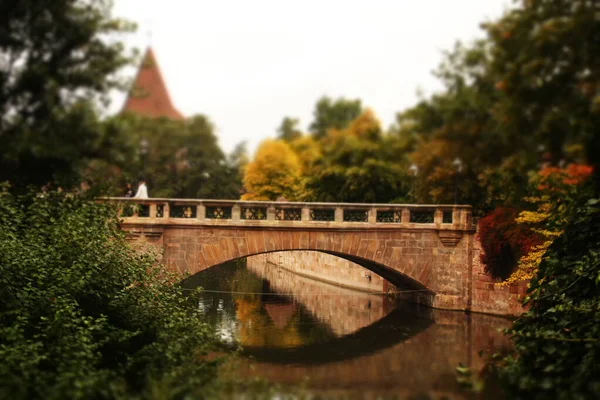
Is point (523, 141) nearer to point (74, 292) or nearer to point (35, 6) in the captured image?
point (35, 6)

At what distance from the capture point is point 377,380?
1069 cm

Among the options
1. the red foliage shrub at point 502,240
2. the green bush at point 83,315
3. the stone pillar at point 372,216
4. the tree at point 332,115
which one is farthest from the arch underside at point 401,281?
the tree at point 332,115

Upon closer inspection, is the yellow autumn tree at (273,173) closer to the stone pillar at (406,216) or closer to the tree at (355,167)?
the tree at (355,167)

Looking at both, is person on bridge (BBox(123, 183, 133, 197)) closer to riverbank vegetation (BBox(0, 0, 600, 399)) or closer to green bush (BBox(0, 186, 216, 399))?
green bush (BBox(0, 186, 216, 399))

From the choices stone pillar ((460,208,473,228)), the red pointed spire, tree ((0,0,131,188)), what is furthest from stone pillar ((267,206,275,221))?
tree ((0,0,131,188))

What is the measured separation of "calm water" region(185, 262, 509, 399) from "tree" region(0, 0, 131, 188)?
4085mm

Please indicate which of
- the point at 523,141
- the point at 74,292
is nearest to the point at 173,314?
the point at 74,292

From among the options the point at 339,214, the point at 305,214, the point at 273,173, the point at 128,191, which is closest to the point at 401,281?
the point at 339,214

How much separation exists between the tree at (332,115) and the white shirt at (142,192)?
15.5 feet

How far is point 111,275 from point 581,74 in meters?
7.52

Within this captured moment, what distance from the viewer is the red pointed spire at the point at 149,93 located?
897cm

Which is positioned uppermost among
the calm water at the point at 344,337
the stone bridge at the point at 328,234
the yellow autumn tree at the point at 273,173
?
the yellow autumn tree at the point at 273,173

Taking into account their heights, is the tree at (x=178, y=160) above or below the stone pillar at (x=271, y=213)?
above

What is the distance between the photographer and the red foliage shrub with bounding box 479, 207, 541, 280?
1469cm
